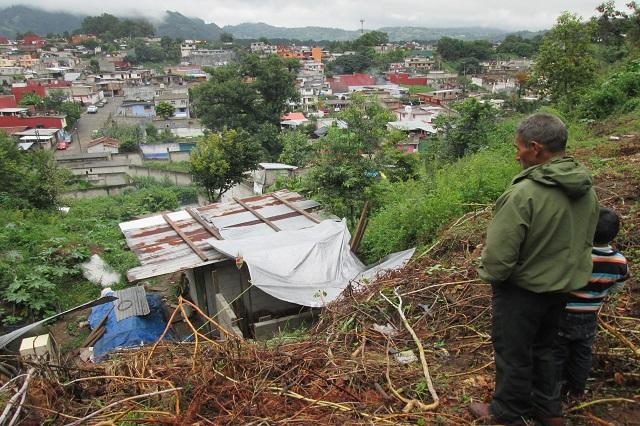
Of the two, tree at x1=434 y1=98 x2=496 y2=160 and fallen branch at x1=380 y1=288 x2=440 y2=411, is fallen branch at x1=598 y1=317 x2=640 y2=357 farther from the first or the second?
tree at x1=434 y1=98 x2=496 y2=160

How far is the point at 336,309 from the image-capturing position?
4262 millimetres

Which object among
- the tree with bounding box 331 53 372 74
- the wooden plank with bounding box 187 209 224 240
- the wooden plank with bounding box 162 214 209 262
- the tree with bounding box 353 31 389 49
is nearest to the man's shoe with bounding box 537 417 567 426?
the wooden plank with bounding box 162 214 209 262

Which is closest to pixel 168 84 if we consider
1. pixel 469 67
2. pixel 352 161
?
pixel 469 67

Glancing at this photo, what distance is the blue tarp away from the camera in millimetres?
6383

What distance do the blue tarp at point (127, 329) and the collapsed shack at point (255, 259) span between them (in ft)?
2.49

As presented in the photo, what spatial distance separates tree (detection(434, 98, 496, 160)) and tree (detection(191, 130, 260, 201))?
418 inches

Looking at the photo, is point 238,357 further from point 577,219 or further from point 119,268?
point 119,268

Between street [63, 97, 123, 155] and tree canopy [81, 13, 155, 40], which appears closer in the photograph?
street [63, 97, 123, 155]

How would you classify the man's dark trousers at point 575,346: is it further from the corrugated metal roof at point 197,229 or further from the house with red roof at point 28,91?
the house with red roof at point 28,91

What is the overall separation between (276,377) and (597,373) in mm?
2082

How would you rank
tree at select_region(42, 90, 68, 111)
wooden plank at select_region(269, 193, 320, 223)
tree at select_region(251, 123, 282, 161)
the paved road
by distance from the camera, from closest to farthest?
wooden plank at select_region(269, 193, 320, 223)
tree at select_region(251, 123, 282, 161)
the paved road
tree at select_region(42, 90, 68, 111)

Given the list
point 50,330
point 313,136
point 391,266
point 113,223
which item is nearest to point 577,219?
point 391,266

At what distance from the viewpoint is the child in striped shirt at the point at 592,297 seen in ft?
7.48

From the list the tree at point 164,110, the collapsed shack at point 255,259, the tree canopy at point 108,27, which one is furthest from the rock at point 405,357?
the tree canopy at point 108,27
